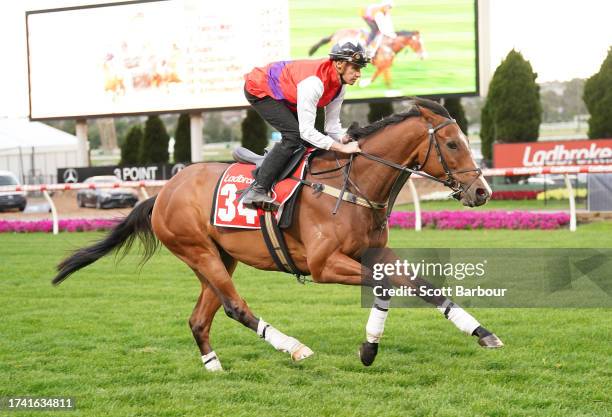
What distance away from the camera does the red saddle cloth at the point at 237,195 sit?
Result: 5.70 metres

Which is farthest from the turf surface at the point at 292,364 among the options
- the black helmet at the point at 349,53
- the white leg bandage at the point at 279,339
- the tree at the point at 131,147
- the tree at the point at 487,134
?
the tree at the point at 131,147

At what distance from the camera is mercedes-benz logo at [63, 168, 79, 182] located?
33.6 m

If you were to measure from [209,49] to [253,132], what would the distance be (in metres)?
4.84

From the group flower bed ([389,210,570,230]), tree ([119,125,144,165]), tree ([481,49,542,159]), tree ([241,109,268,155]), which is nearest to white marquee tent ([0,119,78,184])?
tree ([119,125,144,165])

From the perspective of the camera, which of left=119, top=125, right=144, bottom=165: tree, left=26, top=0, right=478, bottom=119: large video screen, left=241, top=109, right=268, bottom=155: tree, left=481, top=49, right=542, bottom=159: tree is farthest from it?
left=119, top=125, right=144, bottom=165: tree

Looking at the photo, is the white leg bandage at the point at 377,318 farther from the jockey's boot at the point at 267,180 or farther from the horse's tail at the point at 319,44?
the horse's tail at the point at 319,44

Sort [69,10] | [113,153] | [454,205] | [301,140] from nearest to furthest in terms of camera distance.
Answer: [301,140]
[454,205]
[69,10]
[113,153]

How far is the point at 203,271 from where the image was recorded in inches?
240

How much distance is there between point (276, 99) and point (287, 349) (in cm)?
174

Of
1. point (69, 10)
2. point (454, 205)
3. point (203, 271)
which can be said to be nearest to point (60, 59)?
point (69, 10)

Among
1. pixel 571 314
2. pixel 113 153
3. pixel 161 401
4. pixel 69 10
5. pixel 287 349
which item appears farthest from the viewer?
pixel 113 153

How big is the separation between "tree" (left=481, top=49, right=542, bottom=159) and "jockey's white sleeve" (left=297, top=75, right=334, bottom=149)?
26503mm

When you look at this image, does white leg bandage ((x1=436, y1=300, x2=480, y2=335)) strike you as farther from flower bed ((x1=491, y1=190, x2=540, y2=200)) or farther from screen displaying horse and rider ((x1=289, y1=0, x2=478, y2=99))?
screen displaying horse and rider ((x1=289, y1=0, x2=478, y2=99))

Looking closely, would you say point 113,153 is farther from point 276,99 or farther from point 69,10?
point 276,99
